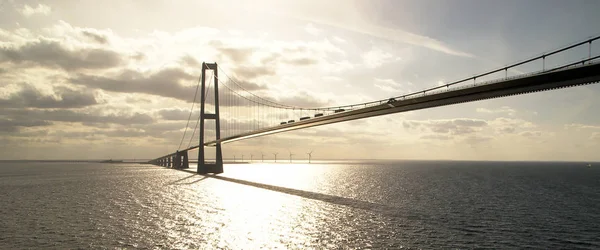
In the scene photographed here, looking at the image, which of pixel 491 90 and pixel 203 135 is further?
pixel 203 135

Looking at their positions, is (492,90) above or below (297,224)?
above

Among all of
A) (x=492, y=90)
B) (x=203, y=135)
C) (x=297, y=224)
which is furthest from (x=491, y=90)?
(x=203, y=135)

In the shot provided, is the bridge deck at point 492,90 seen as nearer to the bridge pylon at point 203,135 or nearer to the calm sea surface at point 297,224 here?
the calm sea surface at point 297,224

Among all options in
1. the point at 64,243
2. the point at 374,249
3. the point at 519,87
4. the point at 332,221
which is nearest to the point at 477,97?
the point at 519,87

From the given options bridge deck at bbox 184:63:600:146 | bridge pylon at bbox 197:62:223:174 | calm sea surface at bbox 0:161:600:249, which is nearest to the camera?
calm sea surface at bbox 0:161:600:249

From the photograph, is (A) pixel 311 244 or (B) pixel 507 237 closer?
(A) pixel 311 244

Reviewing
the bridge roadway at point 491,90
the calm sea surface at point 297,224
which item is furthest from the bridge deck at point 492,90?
the calm sea surface at point 297,224

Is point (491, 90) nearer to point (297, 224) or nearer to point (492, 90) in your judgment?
point (492, 90)

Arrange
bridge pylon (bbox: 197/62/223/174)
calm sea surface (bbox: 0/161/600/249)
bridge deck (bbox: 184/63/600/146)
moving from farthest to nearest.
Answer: bridge pylon (bbox: 197/62/223/174) < bridge deck (bbox: 184/63/600/146) < calm sea surface (bbox: 0/161/600/249)

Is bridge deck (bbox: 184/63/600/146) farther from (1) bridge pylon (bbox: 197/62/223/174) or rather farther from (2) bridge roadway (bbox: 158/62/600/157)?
(1) bridge pylon (bbox: 197/62/223/174)

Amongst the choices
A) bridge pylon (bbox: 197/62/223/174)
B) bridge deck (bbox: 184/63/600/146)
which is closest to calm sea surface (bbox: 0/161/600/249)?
bridge deck (bbox: 184/63/600/146)

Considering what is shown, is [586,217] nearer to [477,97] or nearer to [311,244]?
[477,97]
